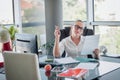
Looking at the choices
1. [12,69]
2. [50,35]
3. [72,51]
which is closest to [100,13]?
[50,35]

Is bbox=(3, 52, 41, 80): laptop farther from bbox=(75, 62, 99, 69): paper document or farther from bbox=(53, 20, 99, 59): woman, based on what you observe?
bbox=(53, 20, 99, 59): woman

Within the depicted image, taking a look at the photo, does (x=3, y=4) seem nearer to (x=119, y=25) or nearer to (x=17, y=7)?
(x=17, y=7)

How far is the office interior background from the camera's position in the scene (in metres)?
4.51

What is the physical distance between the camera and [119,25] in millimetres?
4773

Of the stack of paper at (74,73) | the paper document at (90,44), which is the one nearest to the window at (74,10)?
the paper document at (90,44)

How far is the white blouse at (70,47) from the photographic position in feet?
10.7

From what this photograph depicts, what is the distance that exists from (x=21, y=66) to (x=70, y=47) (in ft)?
4.51

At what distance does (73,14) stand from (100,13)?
73cm

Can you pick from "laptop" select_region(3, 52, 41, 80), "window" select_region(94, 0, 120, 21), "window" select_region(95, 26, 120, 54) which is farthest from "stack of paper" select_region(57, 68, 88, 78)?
"window" select_region(94, 0, 120, 21)

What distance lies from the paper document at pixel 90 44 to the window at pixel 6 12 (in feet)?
9.75

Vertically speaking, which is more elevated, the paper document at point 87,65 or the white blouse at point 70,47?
the white blouse at point 70,47

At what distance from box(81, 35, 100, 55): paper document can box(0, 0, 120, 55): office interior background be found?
5.05 ft

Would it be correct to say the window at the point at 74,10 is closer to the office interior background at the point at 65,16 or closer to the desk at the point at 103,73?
the office interior background at the point at 65,16

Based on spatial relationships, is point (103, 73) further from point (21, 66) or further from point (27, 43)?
point (27, 43)
